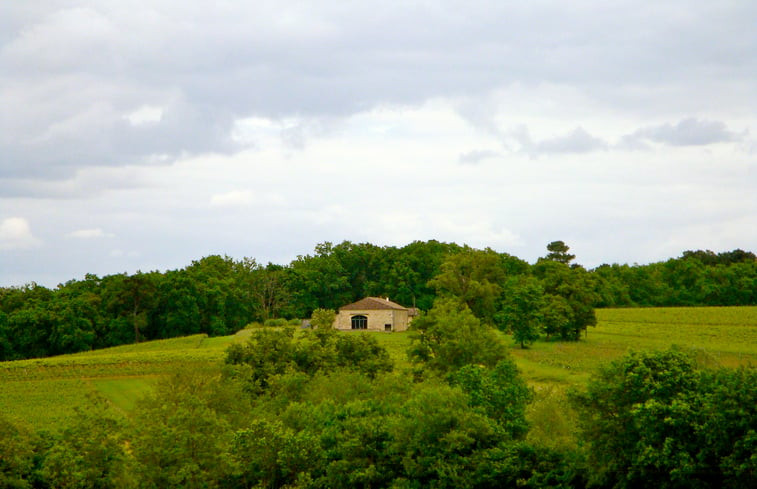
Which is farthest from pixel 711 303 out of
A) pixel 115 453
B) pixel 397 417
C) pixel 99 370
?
pixel 115 453

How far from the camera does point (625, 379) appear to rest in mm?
31156

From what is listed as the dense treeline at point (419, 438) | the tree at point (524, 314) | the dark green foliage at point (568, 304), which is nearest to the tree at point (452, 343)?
the dense treeline at point (419, 438)

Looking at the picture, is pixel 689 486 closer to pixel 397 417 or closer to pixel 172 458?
pixel 397 417

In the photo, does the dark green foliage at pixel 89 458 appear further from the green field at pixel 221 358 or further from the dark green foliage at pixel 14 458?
the green field at pixel 221 358

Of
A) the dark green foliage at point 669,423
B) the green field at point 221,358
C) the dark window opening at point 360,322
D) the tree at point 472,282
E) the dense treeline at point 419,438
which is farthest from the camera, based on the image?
the dark window opening at point 360,322

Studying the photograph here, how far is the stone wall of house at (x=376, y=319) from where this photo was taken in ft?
365

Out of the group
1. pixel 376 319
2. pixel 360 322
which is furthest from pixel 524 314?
pixel 360 322

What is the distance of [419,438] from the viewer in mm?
35375

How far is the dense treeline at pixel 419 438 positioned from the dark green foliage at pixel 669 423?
0.05 metres

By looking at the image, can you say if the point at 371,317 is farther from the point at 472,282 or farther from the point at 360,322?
the point at 472,282

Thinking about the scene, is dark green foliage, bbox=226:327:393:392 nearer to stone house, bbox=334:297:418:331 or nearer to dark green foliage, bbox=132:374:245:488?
dark green foliage, bbox=132:374:245:488

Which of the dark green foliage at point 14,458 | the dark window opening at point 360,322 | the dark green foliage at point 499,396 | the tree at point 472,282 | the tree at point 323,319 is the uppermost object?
the tree at point 472,282

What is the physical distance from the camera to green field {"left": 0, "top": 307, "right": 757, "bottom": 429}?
63156mm

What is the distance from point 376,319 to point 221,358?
36219 millimetres
